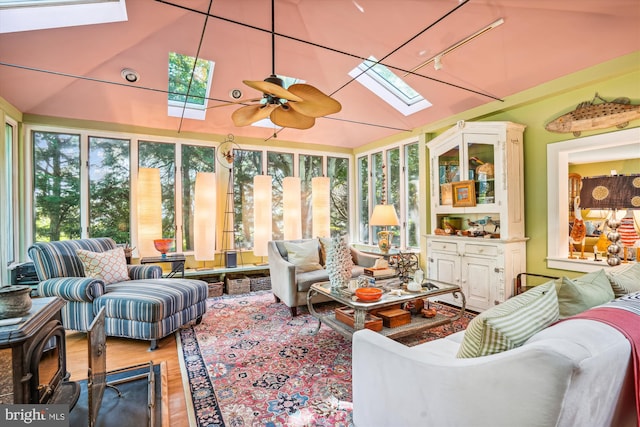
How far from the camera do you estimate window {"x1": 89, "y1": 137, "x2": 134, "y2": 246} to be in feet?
14.5

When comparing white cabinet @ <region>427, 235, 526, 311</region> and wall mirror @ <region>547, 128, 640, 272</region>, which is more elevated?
wall mirror @ <region>547, 128, 640, 272</region>

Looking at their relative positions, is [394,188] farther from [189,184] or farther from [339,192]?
[189,184]

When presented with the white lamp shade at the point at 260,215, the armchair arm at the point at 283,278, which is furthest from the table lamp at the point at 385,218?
the white lamp shade at the point at 260,215

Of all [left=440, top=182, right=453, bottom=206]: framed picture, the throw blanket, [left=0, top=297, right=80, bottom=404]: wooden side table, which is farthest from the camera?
[left=440, top=182, right=453, bottom=206]: framed picture

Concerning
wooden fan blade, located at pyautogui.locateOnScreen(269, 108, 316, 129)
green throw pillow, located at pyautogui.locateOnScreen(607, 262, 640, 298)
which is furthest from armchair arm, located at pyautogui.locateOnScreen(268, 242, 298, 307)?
green throw pillow, located at pyautogui.locateOnScreen(607, 262, 640, 298)

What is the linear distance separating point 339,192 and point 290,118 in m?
3.65

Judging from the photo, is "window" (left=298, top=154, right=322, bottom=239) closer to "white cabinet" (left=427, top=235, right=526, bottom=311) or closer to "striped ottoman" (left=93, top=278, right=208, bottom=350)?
"white cabinet" (left=427, top=235, right=526, bottom=311)

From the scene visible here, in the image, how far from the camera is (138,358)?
2.56 metres

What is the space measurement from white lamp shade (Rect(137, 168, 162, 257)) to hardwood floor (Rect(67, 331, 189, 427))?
146 cm

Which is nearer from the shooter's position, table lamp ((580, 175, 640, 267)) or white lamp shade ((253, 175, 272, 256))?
table lamp ((580, 175, 640, 267))

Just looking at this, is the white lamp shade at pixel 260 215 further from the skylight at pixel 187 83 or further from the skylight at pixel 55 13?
the skylight at pixel 55 13

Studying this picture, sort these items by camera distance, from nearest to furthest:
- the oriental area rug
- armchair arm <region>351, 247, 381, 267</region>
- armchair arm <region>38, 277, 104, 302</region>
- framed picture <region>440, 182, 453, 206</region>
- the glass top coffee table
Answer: the oriental area rug → the glass top coffee table → armchair arm <region>38, 277, 104, 302</region> → framed picture <region>440, 182, 453, 206</region> → armchair arm <region>351, 247, 381, 267</region>

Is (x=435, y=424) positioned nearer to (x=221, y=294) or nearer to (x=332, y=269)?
(x=332, y=269)

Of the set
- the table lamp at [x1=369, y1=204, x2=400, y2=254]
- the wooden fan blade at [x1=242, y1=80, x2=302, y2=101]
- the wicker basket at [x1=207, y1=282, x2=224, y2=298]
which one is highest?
the wooden fan blade at [x1=242, y1=80, x2=302, y2=101]
